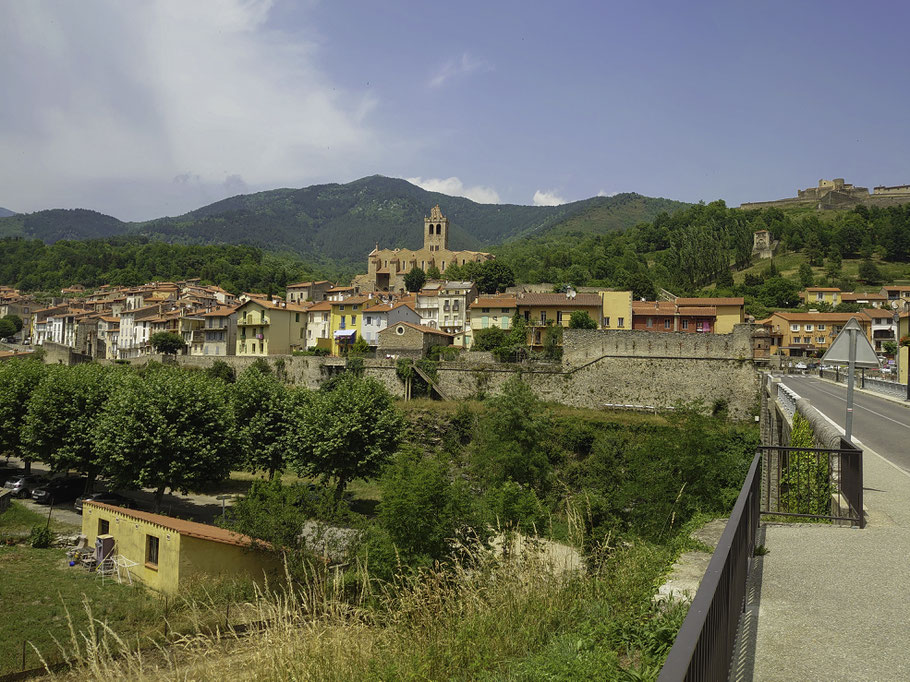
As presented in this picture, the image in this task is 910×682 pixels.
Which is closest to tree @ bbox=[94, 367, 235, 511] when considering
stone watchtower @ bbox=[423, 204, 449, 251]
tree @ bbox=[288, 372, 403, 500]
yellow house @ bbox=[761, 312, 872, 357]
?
tree @ bbox=[288, 372, 403, 500]

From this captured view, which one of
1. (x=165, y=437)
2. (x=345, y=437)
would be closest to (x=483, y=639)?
(x=165, y=437)

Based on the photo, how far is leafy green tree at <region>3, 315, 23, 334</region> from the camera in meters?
101

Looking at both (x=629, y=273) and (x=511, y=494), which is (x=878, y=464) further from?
(x=629, y=273)

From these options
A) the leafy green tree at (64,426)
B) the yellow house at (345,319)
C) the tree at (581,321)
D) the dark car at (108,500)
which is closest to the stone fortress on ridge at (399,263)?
the yellow house at (345,319)

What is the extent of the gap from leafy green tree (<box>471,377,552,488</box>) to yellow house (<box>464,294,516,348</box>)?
24262mm

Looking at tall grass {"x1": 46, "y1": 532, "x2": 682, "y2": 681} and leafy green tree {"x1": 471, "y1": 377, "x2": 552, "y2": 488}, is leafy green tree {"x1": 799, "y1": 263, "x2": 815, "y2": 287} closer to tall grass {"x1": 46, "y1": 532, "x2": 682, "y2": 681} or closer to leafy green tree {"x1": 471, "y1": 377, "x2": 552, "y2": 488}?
leafy green tree {"x1": 471, "y1": 377, "x2": 552, "y2": 488}

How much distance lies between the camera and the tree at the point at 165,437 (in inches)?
1009

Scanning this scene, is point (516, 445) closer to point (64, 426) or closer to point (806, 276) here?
point (64, 426)

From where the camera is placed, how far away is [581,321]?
53062mm

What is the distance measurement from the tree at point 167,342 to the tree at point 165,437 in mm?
39883

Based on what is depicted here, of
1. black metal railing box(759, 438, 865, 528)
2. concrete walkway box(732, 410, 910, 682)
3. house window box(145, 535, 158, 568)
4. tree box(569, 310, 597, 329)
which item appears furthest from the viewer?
tree box(569, 310, 597, 329)

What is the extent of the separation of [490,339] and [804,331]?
41.1 m

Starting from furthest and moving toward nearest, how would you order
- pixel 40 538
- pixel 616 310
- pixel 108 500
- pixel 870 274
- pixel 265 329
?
pixel 870 274 < pixel 265 329 < pixel 616 310 < pixel 108 500 < pixel 40 538

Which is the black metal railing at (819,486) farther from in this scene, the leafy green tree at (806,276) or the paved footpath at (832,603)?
the leafy green tree at (806,276)
